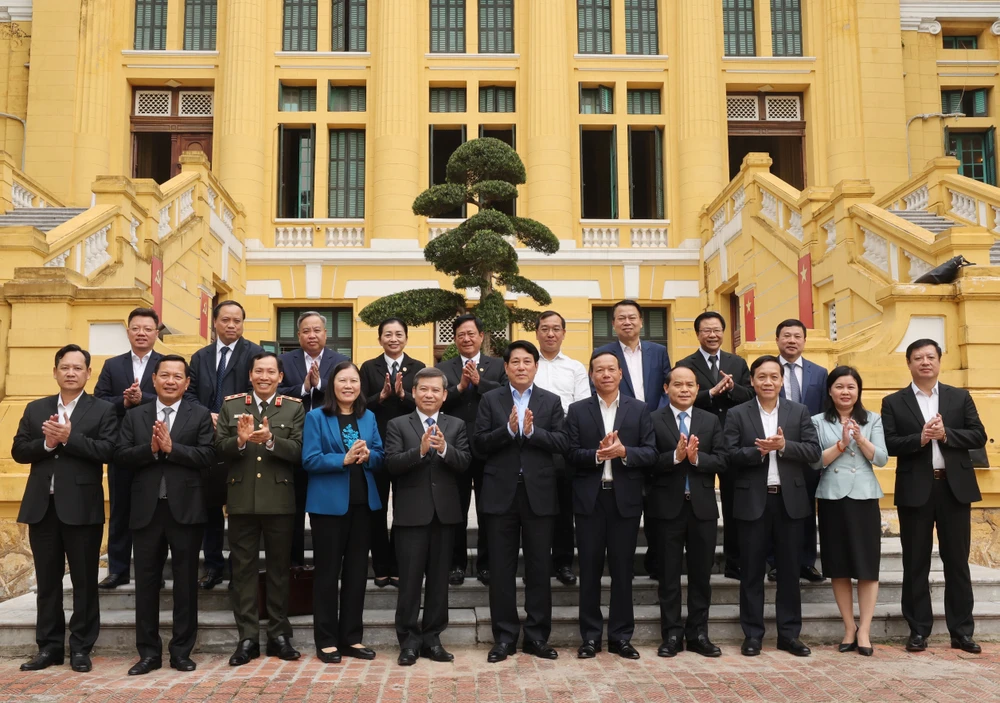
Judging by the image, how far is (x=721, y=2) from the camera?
20578mm

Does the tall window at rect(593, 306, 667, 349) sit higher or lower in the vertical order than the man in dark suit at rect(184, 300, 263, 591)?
higher

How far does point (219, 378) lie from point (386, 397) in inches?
52.9

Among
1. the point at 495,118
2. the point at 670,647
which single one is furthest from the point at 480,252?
the point at 495,118

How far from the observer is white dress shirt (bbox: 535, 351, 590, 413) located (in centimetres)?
A: 733

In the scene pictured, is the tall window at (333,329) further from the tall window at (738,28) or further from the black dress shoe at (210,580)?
the black dress shoe at (210,580)

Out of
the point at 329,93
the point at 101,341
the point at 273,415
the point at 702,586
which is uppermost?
the point at 329,93

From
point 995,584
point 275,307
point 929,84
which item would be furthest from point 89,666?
point 929,84

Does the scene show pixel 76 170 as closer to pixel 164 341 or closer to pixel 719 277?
pixel 164 341

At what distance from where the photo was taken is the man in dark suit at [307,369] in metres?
7.05

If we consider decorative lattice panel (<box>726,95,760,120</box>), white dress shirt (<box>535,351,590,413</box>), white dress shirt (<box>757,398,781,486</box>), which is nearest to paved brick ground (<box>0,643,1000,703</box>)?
white dress shirt (<box>757,398,781,486</box>)

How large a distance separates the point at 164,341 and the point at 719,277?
11184mm

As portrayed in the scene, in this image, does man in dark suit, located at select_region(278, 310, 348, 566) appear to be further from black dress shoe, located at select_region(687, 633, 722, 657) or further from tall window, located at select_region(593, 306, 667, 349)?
tall window, located at select_region(593, 306, 667, 349)

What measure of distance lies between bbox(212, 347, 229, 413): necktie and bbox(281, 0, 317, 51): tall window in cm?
1480

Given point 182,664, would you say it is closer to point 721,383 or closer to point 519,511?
point 519,511
